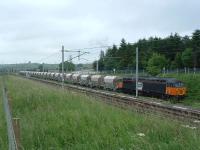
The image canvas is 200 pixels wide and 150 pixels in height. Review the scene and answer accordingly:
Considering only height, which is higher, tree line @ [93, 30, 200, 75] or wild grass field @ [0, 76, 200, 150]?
tree line @ [93, 30, 200, 75]

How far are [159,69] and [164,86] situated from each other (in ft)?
91.0

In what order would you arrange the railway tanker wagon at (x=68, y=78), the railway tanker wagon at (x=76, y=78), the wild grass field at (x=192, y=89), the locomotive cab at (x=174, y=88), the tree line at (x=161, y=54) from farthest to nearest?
the railway tanker wagon at (x=68, y=78) < the railway tanker wagon at (x=76, y=78) < the tree line at (x=161, y=54) < the wild grass field at (x=192, y=89) < the locomotive cab at (x=174, y=88)

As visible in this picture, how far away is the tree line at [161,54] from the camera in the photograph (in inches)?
2682

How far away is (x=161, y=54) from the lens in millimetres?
79875

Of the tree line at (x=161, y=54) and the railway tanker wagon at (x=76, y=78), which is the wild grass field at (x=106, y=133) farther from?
the railway tanker wagon at (x=76, y=78)

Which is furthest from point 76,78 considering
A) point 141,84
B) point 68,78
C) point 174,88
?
point 174,88

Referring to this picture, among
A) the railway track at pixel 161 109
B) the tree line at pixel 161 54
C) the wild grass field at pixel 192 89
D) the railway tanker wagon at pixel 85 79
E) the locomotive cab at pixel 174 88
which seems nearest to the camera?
the railway track at pixel 161 109

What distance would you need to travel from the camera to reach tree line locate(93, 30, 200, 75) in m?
68.1

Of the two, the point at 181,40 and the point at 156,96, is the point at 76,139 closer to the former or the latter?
the point at 156,96

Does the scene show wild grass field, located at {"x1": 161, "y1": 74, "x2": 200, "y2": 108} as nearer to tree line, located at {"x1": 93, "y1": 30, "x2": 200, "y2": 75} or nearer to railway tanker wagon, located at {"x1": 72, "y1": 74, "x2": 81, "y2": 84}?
tree line, located at {"x1": 93, "y1": 30, "x2": 200, "y2": 75}

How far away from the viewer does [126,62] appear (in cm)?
8800

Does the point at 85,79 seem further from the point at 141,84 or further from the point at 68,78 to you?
the point at 141,84

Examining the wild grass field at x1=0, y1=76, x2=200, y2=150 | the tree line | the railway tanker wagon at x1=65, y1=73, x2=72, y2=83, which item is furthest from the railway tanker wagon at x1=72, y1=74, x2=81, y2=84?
the wild grass field at x1=0, y1=76, x2=200, y2=150

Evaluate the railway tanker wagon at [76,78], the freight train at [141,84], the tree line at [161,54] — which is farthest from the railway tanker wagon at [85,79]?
the tree line at [161,54]
